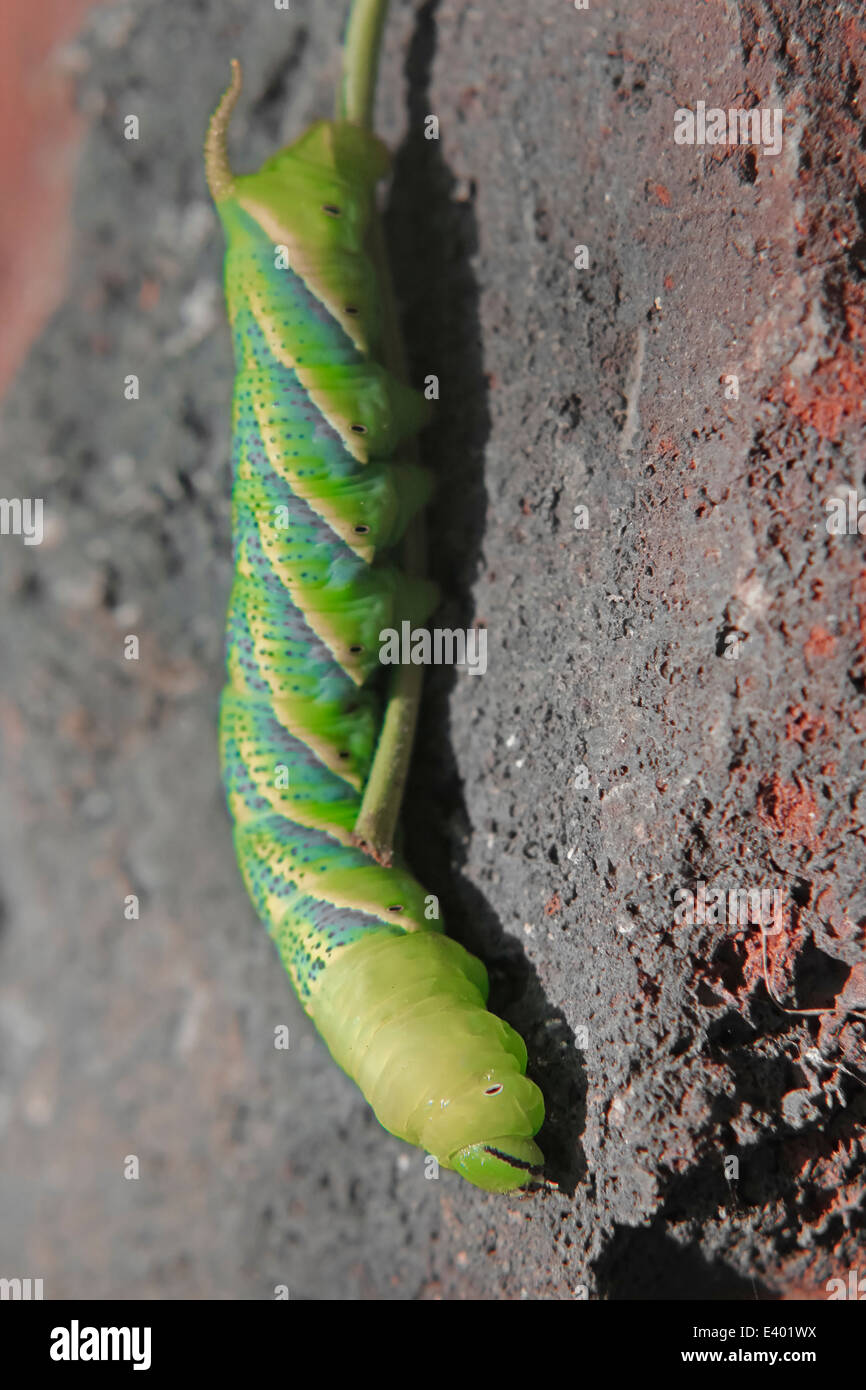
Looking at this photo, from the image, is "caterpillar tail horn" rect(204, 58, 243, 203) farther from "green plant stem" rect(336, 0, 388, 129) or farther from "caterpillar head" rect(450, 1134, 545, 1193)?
"caterpillar head" rect(450, 1134, 545, 1193)

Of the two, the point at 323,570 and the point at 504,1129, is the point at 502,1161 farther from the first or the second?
the point at 323,570

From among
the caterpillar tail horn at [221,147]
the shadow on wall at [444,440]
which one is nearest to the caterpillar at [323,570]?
the caterpillar tail horn at [221,147]

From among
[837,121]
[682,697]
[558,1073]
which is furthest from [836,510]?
[558,1073]

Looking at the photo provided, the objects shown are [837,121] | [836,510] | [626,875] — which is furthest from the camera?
[626,875]

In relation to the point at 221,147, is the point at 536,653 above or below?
below

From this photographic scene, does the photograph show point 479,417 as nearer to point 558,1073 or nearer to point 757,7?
point 757,7

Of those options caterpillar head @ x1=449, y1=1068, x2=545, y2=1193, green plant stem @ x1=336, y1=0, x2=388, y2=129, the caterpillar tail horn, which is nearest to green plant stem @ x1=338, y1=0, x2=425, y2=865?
green plant stem @ x1=336, y1=0, x2=388, y2=129

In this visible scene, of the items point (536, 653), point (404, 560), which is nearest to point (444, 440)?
point (404, 560)
